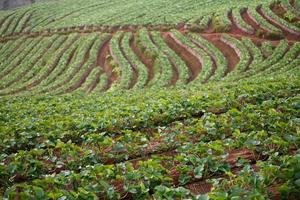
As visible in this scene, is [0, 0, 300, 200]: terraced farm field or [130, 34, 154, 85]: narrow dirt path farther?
[130, 34, 154, 85]: narrow dirt path

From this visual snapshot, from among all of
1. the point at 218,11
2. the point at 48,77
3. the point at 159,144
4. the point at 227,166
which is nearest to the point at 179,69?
the point at 48,77

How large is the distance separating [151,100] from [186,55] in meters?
22.4

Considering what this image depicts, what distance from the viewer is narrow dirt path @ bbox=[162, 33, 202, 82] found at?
114 feet

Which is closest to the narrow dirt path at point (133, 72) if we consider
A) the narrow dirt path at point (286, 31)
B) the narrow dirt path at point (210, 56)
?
the narrow dirt path at point (210, 56)

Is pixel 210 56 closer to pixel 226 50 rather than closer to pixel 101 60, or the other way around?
pixel 226 50

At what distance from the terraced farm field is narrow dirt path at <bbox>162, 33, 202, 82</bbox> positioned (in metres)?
0.19

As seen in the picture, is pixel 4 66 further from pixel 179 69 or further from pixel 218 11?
pixel 218 11

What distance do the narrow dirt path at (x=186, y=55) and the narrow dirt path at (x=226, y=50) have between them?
10.1 ft

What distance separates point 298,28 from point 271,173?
3780 centimetres

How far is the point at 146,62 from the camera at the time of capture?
3894 cm

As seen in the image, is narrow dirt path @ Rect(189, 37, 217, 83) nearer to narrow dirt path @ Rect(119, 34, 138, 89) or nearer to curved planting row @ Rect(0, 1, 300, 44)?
curved planting row @ Rect(0, 1, 300, 44)

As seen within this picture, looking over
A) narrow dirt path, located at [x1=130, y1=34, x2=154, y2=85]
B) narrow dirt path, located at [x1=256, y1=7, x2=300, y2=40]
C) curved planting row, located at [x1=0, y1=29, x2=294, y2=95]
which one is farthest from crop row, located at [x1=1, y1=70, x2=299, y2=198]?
narrow dirt path, located at [x1=256, y1=7, x2=300, y2=40]

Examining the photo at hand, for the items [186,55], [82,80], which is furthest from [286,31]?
[82,80]

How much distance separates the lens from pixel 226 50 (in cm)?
3741
